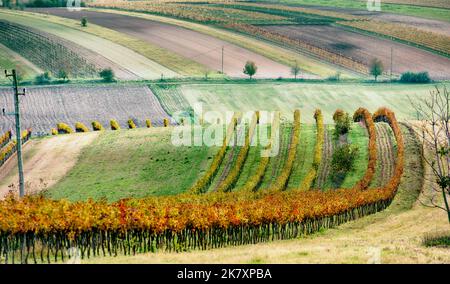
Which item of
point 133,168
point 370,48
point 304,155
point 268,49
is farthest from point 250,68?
point 133,168

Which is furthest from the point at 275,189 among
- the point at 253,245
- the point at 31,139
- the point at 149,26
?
the point at 149,26

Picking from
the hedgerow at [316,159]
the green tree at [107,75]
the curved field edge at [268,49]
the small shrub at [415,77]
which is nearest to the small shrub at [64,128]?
the green tree at [107,75]

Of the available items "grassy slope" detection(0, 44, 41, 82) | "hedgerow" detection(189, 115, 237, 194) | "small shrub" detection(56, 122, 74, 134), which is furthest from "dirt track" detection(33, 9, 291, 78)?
"hedgerow" detection(189, 115, 237, 194)

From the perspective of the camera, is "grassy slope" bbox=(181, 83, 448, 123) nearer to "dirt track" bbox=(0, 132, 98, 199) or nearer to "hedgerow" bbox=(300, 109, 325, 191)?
"hedgerow" bbox=(300, 109, 325, 191)

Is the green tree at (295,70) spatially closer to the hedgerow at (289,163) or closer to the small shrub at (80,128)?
the small shrub at (80,128)
